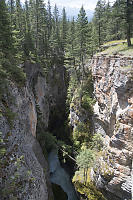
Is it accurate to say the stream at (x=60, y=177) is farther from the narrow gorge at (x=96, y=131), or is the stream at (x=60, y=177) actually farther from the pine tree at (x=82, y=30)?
the pine tree at (x=82, y=30)

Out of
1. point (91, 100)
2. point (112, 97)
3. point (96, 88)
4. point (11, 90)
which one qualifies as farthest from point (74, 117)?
point (11, 90)

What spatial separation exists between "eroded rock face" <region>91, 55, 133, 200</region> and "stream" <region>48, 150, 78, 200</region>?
19.0 feet

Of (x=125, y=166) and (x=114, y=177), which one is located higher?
(x=125, y=166)

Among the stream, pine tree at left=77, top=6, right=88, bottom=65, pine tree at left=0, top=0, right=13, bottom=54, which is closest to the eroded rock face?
the stream

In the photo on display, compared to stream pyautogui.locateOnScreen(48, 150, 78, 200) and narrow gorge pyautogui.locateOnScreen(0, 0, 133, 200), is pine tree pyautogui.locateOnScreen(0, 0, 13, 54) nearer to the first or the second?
narrow gorge pyautogui.locateOnScreen(0, 0, 133, 200)

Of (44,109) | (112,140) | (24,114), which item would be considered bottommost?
(112,140)

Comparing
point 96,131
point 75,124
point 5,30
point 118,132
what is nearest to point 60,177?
point 75,124

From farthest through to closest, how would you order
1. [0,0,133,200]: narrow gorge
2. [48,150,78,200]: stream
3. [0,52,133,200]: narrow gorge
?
[48,150,78,200]: stream
[0,0,133,200]: narrow gorge
[0,52,133,200]: narrow gorge

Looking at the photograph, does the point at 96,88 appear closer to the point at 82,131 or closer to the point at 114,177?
the point at 82,131

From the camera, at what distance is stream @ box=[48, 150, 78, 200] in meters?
20.0

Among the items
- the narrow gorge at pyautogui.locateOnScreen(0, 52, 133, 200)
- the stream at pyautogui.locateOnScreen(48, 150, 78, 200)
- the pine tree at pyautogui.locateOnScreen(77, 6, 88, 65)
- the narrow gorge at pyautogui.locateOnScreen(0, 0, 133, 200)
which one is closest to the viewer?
the narrow gorge at pyautogui.locateOnScreen(0, 52, 133, 200)

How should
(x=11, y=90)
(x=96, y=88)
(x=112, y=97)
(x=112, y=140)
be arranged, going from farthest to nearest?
(x=96, y=88), (x=112, y=97), (x=112, y=140), (x=11, y=90)

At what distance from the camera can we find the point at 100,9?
3058 centimetres

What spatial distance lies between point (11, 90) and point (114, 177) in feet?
43.9
